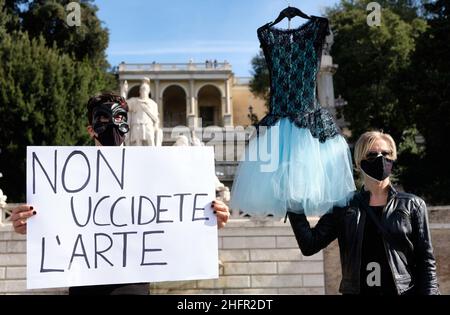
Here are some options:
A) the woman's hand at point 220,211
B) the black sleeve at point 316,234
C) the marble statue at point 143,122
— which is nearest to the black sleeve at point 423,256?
the black sleeve at point 316,234

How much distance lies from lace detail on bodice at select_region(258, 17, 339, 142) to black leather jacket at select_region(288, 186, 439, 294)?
952 mm

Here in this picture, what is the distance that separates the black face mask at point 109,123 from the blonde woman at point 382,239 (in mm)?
1217

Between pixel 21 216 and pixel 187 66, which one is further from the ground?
pixel 187 66

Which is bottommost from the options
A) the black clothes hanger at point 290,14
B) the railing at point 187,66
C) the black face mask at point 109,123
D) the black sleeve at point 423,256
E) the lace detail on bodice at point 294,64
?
the black sleeve at point 423,256

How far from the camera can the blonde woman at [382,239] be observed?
2934mm

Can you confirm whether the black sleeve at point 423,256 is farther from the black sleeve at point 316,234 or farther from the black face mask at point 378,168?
the black sleeve at point 316,234

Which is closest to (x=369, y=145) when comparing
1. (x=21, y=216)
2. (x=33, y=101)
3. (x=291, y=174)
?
(x=291, y=174)

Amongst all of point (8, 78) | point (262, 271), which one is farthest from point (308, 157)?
point (8, 78)

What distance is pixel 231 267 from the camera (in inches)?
473

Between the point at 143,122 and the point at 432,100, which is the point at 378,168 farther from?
the point at 432,100

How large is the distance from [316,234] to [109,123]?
1.34 metres

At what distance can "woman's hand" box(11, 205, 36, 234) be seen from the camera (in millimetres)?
3078

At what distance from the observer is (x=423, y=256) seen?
9.69 ft
